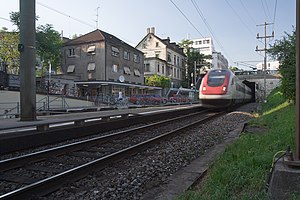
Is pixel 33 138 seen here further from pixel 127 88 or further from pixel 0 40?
pixel 127 88

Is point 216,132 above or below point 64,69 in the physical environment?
below

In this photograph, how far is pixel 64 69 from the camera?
148 feet

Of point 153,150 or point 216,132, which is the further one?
point 216,132

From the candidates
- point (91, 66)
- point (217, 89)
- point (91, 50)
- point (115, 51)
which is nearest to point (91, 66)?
point (91, 66)

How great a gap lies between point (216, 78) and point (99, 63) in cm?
2483

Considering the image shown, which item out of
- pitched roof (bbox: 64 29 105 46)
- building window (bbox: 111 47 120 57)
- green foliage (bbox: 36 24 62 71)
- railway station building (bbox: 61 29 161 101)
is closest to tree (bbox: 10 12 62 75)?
green foliage (bbox: 36 24 62 71)

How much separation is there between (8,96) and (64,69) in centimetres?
2290

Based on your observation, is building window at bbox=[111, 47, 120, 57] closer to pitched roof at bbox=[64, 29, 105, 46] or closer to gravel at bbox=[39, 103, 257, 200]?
pitched roof at bbox=[64, 29, 105, 46]

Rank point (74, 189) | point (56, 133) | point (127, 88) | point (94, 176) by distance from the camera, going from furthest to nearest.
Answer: point (127, 88)
point (56, 133)
point (94, 176)
point (74, 189)

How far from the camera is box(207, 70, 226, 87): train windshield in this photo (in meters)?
19.4

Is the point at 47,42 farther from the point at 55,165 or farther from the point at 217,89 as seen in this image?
the point at 55,165

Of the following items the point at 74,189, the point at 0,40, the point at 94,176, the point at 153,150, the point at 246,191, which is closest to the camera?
the point at 246,191

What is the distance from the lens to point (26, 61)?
34.1 ft

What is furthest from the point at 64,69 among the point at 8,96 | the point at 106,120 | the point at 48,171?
the point at 48,171
